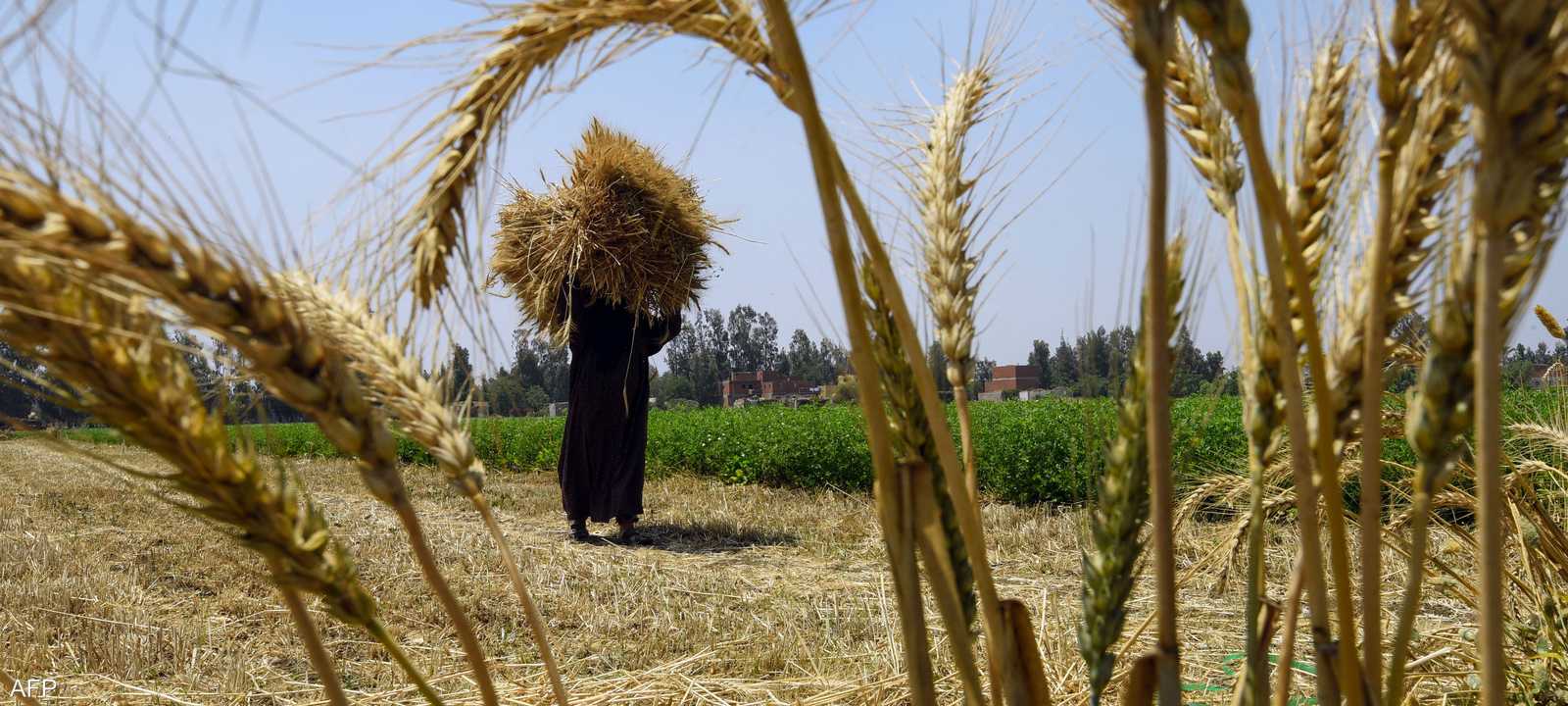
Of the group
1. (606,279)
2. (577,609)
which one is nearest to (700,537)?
(606,279)

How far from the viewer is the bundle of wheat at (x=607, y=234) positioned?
20.1ft

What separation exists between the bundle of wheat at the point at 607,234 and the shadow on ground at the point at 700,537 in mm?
1600

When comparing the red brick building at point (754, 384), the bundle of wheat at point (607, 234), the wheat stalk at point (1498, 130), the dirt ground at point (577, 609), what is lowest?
the dirt ground at point (577, 609)

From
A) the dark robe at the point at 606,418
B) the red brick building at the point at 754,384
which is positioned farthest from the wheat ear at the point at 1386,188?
the red brick building at the point at 754,384

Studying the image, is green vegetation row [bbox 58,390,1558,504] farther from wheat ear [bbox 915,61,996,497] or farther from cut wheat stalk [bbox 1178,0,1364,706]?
cut wheat stalk [bbox 1178,0,1364,706]

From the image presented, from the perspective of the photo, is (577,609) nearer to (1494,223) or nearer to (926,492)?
(926,492)

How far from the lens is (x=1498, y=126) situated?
498mm

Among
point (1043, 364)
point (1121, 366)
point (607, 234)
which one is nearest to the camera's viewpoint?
point (1121, 366)

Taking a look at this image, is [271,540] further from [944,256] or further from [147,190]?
[944,256]

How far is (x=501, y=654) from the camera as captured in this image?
3.72m

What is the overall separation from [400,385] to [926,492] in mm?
533

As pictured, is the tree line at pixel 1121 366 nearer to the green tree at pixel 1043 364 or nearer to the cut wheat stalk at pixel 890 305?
the cut wheat stalk at pixel 890 305

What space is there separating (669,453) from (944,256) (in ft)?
38.6

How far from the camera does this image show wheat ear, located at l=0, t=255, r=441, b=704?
2.19 feet
